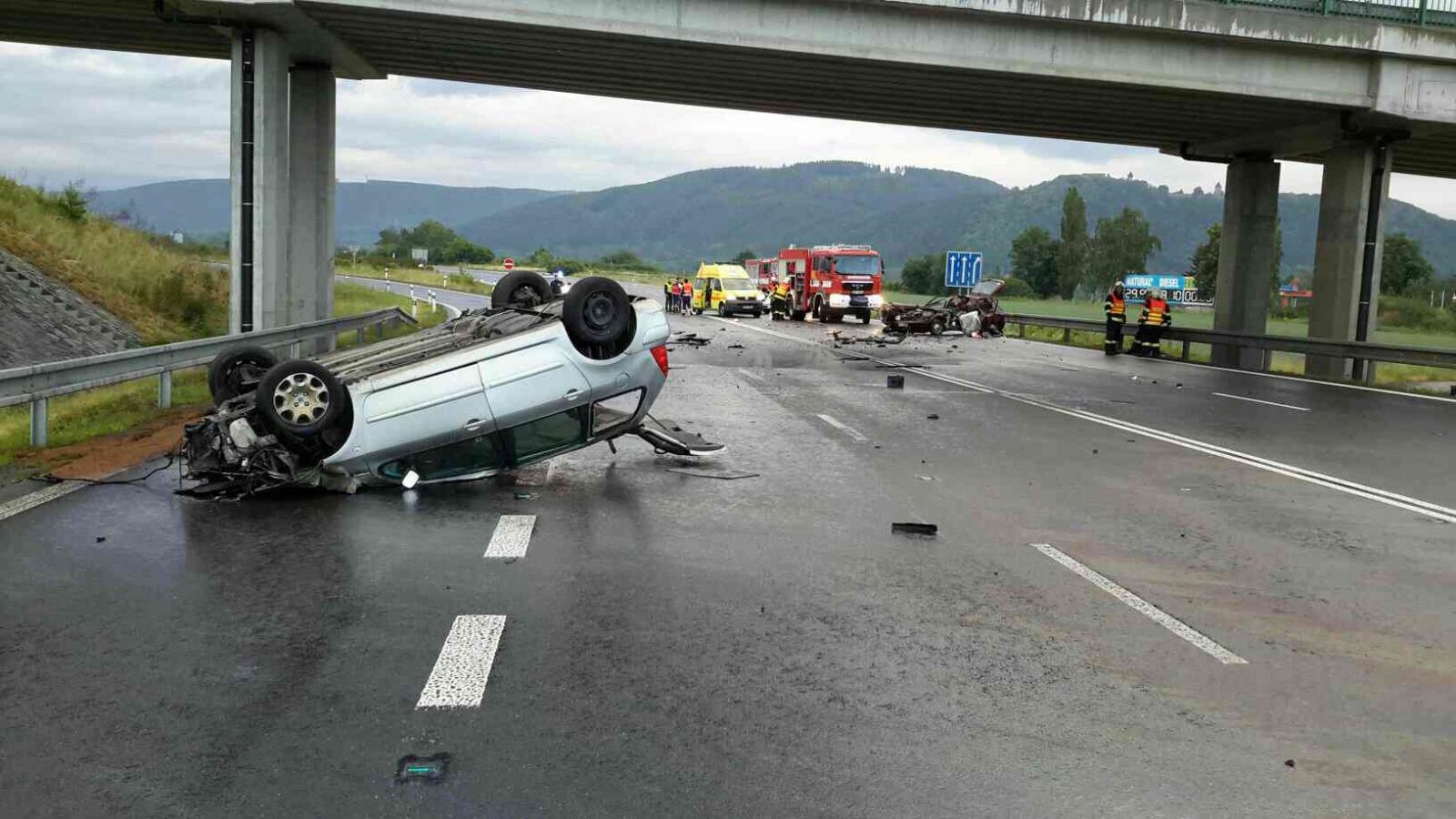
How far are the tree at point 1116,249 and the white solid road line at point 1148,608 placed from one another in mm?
140241

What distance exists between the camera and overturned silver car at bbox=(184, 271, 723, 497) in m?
8.74

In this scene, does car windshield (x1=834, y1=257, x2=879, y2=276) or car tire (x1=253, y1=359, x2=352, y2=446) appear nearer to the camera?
car tire (x1=253, y1=359, x2=352, y2=446)

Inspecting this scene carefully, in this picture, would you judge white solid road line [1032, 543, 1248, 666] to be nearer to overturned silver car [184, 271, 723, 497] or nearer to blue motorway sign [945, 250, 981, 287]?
overturned silver car [184, 271, 723, 497]

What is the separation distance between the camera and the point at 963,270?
5353cm

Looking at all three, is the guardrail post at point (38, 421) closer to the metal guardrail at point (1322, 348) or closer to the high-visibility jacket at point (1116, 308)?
the metal guardrail at point (1322, 348)

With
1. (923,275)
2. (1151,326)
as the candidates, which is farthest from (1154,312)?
(923,275)

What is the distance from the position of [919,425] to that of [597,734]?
35.0 ft

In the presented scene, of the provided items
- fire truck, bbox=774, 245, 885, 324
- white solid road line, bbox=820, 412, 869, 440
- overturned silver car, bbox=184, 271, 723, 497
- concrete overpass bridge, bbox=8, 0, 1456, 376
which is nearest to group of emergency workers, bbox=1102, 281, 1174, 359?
concrete overpass bridge, bbox=8, 0, 1456, 376

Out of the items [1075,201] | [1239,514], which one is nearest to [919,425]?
[1239,514]

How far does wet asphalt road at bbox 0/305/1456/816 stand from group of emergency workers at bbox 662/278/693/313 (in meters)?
45.2

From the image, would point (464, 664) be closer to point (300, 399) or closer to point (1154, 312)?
point (300, 399)

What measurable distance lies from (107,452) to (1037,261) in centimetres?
14119

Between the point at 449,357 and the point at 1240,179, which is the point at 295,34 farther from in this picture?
the point at 1240,179

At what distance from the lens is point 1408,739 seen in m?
4.74
